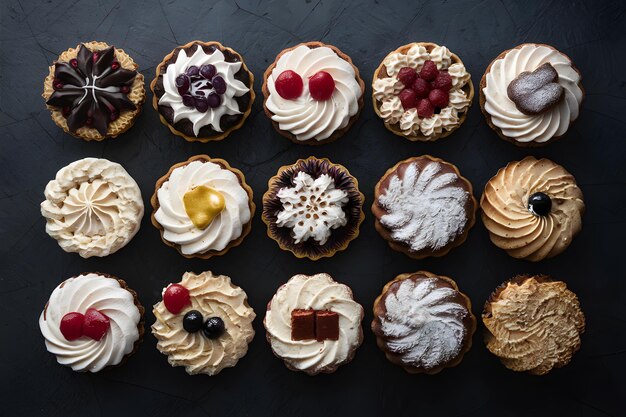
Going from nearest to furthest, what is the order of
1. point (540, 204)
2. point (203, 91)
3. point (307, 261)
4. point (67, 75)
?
point (540, 204)
point (203, 91)
point (67, 75)
point (307, 261)

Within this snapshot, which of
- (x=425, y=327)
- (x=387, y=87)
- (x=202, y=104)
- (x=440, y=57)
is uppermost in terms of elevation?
(x=440, y=57)

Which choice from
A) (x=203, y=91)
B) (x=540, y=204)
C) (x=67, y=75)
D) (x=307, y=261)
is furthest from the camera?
(x=307, y=261)

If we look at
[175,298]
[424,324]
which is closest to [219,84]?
[175,298]

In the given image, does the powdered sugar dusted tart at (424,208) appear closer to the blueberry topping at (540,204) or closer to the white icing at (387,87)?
the blueberry topping at (540,204)

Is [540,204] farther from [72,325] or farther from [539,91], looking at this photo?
[72,325]

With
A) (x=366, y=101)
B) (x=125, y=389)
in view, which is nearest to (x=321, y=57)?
(x=366, y=101)

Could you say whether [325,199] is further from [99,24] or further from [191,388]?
[99,24]

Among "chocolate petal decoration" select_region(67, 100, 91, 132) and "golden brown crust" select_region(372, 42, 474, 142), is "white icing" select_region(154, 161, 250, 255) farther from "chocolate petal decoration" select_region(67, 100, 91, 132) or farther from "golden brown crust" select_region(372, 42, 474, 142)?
"golden brown crust" select_region(372, 42, 474, 142)
